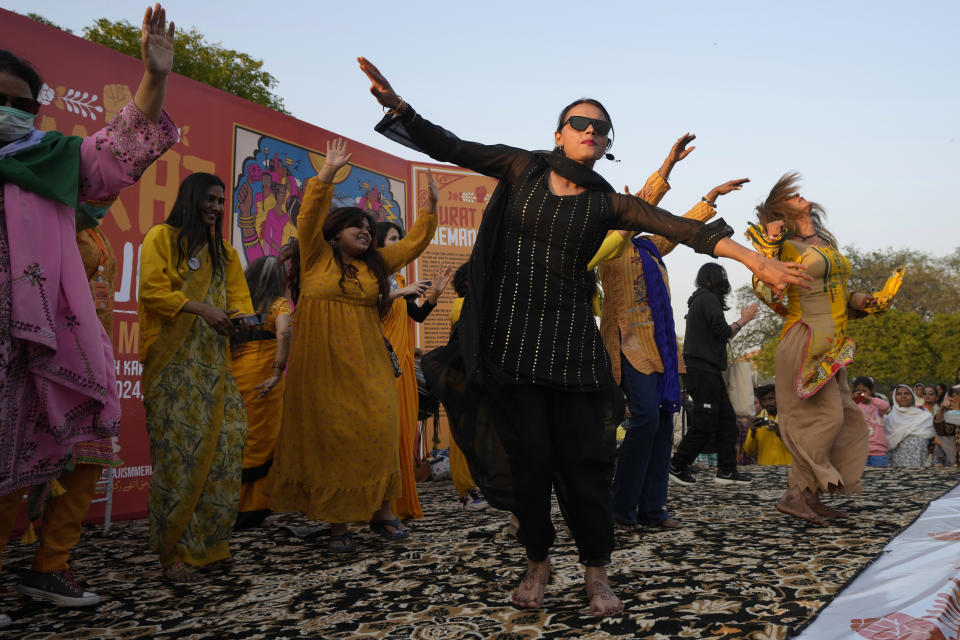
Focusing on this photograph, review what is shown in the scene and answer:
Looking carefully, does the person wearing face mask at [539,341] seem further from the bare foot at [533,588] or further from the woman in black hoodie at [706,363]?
the woman in black hoodie at [706,363]

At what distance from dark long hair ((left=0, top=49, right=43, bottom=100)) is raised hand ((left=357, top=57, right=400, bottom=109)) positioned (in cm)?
104

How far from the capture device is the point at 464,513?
4629mm

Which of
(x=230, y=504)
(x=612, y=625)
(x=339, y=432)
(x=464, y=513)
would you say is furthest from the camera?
(x=464, y=513)

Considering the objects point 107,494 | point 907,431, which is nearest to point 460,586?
point 107,494

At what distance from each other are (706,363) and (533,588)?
4.31 m

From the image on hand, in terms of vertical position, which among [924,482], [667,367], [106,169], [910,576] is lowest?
[924,482]

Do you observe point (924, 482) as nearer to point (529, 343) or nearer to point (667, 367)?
point (667, 367)

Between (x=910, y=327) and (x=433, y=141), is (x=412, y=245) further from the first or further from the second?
(x=910, y=327)

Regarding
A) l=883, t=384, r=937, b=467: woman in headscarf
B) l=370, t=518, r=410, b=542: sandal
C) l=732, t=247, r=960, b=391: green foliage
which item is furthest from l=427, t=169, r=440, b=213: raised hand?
l=732, t=247, r=960, b=391: green foliage

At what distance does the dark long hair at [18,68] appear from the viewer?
2031 mm

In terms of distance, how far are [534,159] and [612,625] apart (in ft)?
5.31

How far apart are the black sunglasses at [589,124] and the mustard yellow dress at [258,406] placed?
252 centimetres

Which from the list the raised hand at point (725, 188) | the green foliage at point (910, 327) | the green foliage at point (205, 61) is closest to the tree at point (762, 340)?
the green foliage at point (910, 327)

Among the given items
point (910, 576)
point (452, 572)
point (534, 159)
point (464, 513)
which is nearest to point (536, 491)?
point (452, 572)
